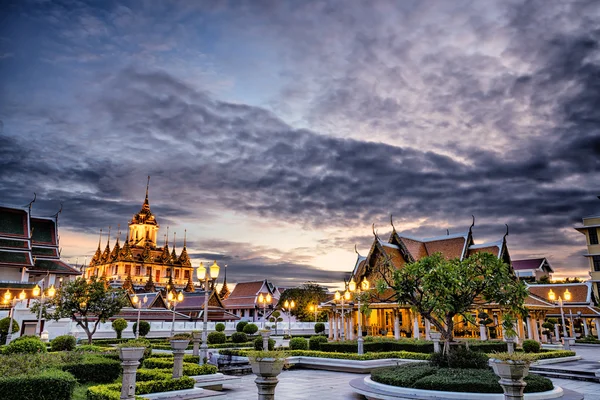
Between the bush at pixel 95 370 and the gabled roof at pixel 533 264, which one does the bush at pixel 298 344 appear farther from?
the gabled roof at pixel 533 264

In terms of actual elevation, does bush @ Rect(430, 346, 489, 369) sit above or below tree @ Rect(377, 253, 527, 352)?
below

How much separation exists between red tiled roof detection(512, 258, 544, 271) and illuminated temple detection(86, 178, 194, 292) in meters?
74.5

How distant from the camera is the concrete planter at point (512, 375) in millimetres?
8570

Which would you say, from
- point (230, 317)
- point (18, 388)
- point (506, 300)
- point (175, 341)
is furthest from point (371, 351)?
point (230, 317)

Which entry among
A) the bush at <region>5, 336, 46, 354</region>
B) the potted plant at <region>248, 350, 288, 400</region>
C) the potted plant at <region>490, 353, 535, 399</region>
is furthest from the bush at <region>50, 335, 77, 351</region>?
the potted plant at <region>490, 353, 535, 399</region>

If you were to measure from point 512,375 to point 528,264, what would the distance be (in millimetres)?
60455

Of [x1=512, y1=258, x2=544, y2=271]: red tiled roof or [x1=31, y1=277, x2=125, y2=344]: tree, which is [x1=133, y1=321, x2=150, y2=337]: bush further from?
[x1=512, y1=258, x2=544, y2=271]: red tiled roof

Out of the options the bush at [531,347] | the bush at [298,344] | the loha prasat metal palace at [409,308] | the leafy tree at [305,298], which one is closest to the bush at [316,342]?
the bush at [298,344]

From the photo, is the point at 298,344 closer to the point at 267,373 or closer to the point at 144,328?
the point at 144,328

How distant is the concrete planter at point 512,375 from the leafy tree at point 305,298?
166 feet

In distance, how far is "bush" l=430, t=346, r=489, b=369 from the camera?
13172 mm

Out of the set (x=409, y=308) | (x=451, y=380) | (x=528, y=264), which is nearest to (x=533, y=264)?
(x=528, y=264)

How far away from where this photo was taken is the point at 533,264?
201 feet

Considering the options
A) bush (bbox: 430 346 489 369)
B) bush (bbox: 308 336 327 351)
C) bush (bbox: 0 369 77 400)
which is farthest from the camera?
bush (bbox: 308 336 327 351)
